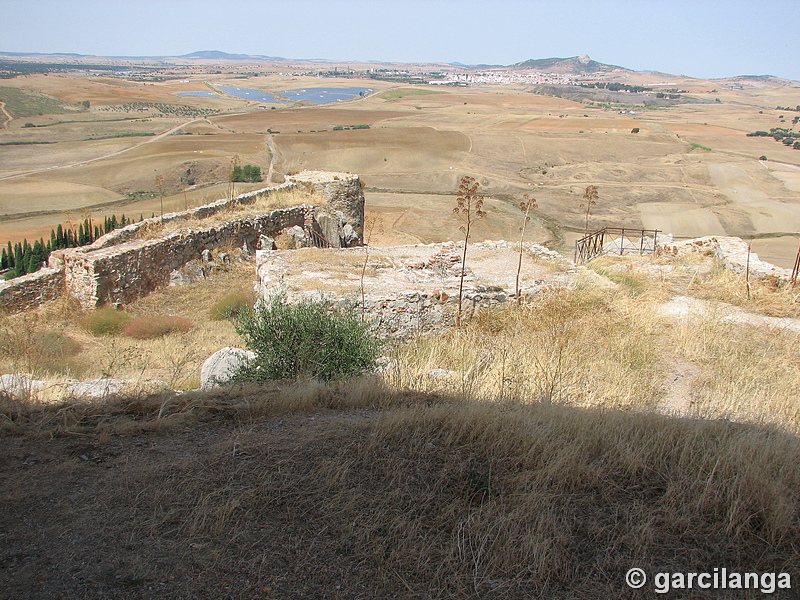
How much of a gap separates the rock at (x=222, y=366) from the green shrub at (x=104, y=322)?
4.03 meters

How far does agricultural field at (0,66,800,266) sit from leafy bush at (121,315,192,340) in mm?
14421

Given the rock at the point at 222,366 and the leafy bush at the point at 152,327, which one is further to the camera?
the leafy bush at the point at 152,327

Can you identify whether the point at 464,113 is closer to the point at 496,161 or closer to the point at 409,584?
the point at 496,161

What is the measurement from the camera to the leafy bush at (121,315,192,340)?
8.95m

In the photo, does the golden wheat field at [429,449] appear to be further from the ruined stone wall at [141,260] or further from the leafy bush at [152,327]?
the ruined stone wall at [141,260]

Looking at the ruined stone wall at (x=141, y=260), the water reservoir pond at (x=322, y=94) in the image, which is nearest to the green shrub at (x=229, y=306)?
the ruined stone wall at (x=141, y=260)

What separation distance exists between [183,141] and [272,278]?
5926 centimetres

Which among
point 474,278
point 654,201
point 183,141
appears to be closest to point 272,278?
point 474,278

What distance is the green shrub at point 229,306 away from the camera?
9938 mm

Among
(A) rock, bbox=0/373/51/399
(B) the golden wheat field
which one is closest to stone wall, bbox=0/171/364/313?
(B) the golden wheat field

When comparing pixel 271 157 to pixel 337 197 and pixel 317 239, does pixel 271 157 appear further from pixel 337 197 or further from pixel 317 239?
pixel 317 239

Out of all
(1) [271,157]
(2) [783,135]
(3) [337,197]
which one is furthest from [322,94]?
(3) [337,197]

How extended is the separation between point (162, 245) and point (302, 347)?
24.0 feet

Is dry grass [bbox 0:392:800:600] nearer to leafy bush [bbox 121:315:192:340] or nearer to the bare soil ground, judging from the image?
the bare soil ground
